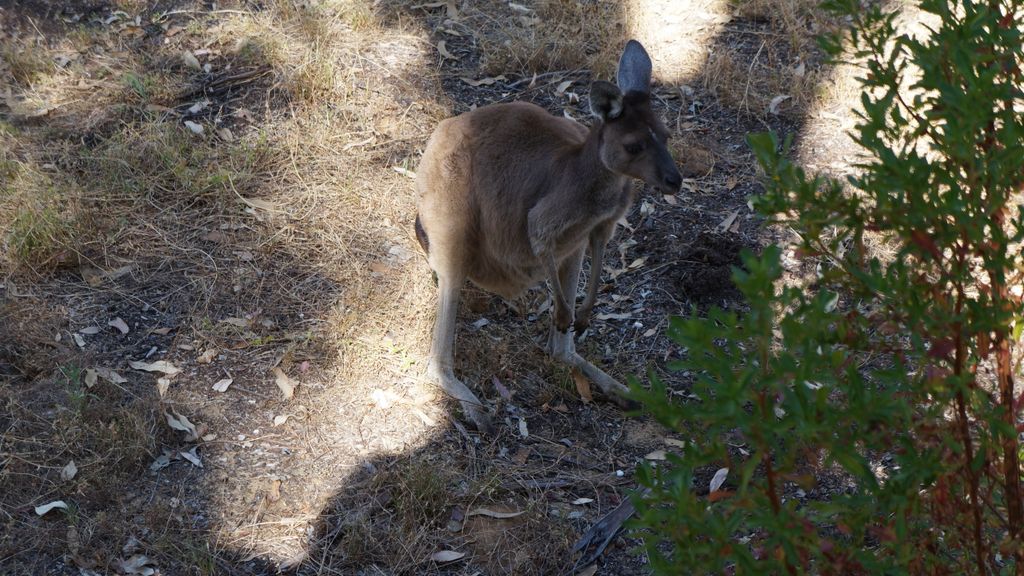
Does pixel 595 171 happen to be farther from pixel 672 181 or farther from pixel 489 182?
pixel 489 182

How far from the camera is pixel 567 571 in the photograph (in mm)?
3320

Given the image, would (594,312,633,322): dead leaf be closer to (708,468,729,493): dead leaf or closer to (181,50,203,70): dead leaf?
(708,468,729,493): dead leaf

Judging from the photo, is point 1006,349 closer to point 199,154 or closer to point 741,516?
point 741,516

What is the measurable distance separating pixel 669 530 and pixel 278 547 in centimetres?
201

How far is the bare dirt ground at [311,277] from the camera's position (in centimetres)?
345

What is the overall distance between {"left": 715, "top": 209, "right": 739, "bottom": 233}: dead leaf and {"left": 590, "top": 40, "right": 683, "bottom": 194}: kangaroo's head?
1132mm

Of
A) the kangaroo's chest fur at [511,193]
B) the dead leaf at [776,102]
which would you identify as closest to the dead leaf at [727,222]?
the dead leaf at [776,102]

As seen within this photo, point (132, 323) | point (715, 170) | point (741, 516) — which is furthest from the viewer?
point (715, 170)

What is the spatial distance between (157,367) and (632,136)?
2121 mm

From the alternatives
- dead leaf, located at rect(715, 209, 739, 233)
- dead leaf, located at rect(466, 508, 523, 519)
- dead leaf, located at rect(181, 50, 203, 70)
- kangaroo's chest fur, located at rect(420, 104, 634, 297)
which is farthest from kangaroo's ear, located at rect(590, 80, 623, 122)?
dead leaf, located at rect(181, 50, 203, 70)

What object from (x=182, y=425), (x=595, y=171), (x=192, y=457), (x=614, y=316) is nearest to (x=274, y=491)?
(x=192, y=457)

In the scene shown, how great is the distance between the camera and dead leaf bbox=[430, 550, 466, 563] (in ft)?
11.0

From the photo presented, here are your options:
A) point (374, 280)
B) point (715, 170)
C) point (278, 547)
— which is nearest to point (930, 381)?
point (278, 547)

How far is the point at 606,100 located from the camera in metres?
3.92
